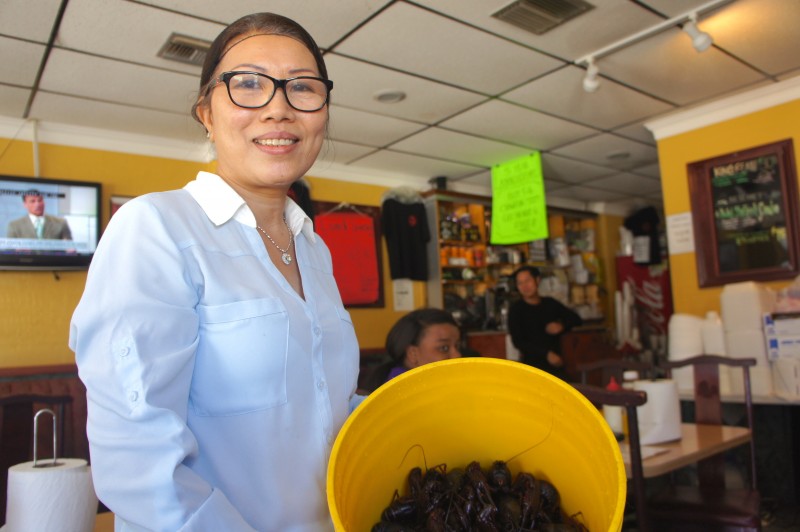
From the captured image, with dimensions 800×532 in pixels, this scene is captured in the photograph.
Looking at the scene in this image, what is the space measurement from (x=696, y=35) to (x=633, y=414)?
2306mm

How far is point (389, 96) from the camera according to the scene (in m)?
4.20

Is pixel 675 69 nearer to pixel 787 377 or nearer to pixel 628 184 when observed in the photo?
pixel 787 377

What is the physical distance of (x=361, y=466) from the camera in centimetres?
92

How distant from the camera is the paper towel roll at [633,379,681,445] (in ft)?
8.76

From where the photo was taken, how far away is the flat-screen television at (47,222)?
422 centimetres

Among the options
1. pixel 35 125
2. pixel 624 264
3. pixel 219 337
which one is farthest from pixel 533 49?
pixel 624 264

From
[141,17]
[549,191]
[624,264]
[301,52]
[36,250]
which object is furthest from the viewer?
[624,264]

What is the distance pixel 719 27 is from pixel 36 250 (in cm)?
458

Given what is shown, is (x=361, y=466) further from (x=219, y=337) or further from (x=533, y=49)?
(x=533, y=49)

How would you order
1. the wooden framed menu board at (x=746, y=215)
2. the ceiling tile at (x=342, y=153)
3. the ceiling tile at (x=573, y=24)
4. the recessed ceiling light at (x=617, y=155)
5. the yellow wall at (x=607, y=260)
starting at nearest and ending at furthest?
the ceiling tile at (x=573, y=24)
the wooden framed menu board at (x=746, y=215)
the ceiling tile at (x=342, y=153)
the recessed ceiling light at (x=617, y=155)
the yellow wall at (x=607, y=260)

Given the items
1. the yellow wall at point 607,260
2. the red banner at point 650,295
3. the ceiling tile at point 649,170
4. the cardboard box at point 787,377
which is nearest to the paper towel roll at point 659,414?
the cardboard box at point 787,377

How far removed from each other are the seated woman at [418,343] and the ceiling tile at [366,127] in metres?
2.01

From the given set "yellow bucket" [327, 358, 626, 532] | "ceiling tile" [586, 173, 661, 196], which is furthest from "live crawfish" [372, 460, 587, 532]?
"ceiling tile" [586, 173, 661, 196]

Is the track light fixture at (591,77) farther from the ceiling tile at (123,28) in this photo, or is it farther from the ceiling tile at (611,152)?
the ceiling tile at (123,28)
